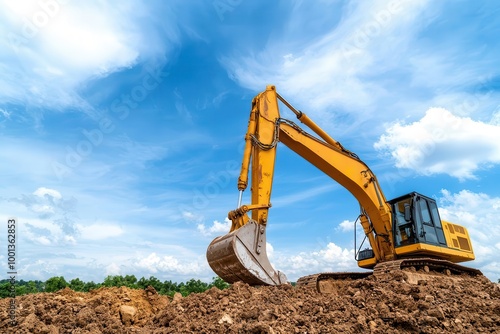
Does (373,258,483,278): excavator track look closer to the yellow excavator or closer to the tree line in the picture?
the yellow excavator

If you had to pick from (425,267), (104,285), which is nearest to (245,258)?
(425,267)

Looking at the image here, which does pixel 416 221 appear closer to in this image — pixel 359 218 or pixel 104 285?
pixel 359 218

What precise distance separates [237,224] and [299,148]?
9.59ft

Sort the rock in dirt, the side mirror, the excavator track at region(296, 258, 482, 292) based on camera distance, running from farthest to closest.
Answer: the side mirror < the excavator track at region(296, 258, 482, 292) < the rock in dirt

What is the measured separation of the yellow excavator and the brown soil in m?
0.75

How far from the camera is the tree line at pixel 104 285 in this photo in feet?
42.2

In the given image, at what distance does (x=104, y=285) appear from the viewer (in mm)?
13336

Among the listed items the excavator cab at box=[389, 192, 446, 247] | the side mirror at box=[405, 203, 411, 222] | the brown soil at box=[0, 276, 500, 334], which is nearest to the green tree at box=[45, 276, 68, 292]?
the brown soil at box=[0, 276, 500, 334]

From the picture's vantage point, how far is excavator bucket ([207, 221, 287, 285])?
7453mm

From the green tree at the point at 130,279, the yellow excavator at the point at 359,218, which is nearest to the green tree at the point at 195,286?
the green tree at the point at 130,279

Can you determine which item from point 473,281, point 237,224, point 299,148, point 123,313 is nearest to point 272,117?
point 299,148

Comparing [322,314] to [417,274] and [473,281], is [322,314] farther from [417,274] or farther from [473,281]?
[473,281]

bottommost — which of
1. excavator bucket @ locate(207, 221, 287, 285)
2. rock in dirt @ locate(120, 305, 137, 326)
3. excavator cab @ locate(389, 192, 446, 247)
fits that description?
rock in dirt @ locate(120, 305, 137, 326)

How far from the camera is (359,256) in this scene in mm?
11484
